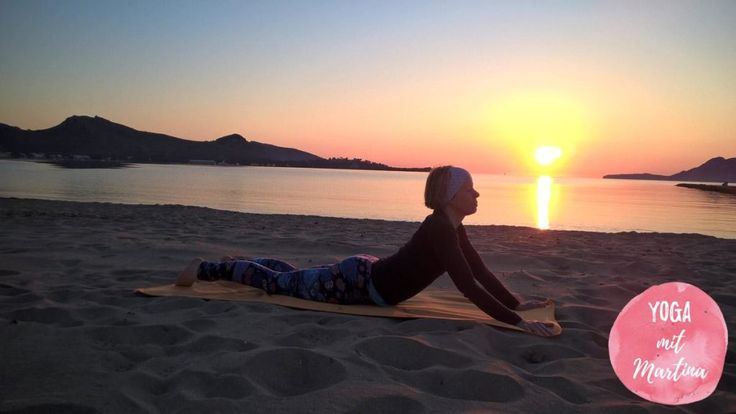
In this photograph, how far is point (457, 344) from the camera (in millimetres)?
3205

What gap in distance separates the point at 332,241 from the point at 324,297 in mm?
3967

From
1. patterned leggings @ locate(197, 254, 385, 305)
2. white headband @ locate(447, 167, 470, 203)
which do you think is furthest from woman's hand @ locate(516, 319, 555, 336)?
patterned leggings @ locate(197, 254, 385, 305)

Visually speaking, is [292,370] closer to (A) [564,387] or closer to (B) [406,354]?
(B) [406,354]

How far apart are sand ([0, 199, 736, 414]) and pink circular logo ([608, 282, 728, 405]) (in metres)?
0.28

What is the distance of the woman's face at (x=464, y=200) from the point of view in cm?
374

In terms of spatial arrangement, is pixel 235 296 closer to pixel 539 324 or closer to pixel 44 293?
pixel 44 293

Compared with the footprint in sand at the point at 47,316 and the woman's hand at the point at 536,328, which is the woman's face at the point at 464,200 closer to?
the woman's hand at the point at 536,328

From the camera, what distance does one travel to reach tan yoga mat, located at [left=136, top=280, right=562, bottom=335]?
3.85 m

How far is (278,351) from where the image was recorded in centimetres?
287

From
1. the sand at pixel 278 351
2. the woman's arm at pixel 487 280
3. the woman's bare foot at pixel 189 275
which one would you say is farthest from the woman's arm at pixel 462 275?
the woman's bare foot at pixel 189 275

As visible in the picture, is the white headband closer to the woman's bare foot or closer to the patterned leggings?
the patterned leggings

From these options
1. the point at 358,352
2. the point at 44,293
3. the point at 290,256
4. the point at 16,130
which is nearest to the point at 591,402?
the point at 358,352

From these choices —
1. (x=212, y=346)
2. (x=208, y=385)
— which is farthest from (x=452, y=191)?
(x=208, y=385)

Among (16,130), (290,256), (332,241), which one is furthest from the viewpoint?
(16,130)
